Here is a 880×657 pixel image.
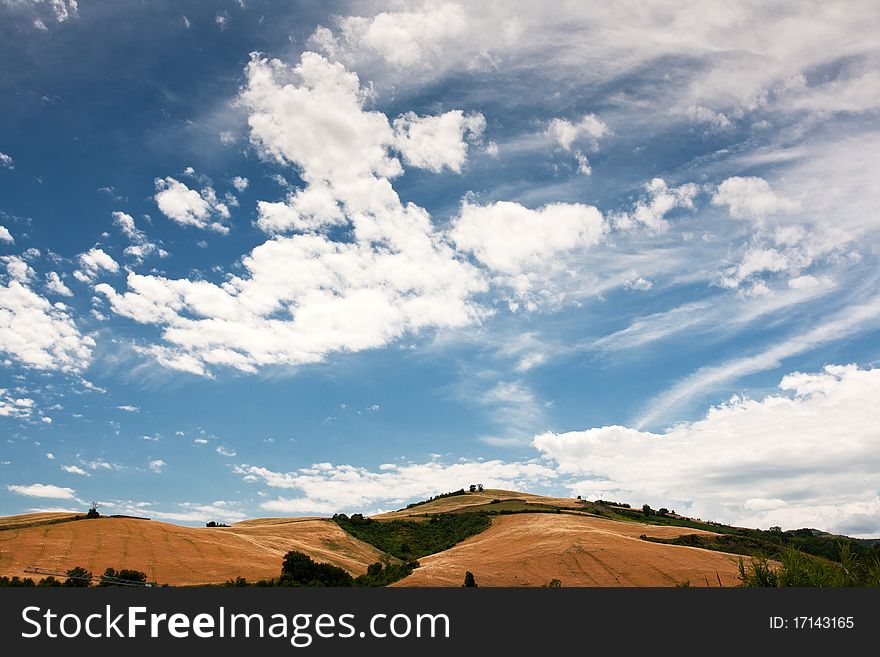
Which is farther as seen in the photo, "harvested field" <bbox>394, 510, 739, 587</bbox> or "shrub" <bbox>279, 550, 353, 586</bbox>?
"shrub" <bbox>279, 550, 353, 586</bbox>

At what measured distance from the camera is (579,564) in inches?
2825

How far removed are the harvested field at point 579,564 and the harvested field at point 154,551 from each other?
2003 centimetres

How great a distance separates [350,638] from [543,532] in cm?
8884

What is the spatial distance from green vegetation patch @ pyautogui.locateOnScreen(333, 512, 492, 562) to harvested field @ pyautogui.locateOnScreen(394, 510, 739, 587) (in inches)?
1532

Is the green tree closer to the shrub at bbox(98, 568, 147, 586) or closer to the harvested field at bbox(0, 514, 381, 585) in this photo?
the shrub at bbox(98, 568, 147, 586)

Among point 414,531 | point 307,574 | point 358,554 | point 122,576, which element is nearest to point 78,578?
point 122,576

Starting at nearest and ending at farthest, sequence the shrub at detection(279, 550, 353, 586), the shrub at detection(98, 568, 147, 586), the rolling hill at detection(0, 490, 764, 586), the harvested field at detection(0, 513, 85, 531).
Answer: the shrub at detection(98, 568, 147, 586)
the shrub at detection(279, 550, 353, 586)
the rolling hill at detection(0, 490, 764, 586)
the harvested field at detection(0, 513, 85, 531)

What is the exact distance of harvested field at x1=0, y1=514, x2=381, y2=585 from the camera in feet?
221

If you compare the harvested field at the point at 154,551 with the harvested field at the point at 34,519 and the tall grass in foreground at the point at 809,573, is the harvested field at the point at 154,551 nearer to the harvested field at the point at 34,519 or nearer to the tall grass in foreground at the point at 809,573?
the harvested field at the point at 34,519

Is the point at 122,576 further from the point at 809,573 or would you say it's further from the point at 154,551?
the point at 809,573

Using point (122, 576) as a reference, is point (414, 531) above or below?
above

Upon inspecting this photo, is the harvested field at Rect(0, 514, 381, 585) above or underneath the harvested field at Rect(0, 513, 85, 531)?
underneath

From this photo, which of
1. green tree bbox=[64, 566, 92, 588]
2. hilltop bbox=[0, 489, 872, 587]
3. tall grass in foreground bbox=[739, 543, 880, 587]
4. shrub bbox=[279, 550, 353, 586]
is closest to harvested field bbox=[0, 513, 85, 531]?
hilltop bbox=[0, 489, 872, 587]

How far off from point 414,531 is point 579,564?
78.2 m
